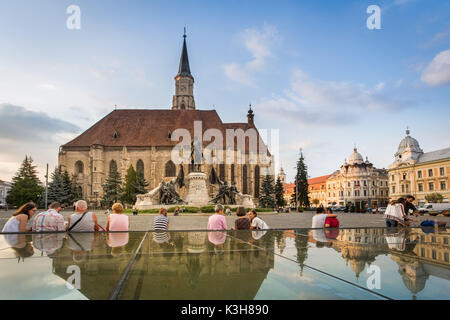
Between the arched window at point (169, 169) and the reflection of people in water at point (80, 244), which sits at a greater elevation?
the arched window at point (169, 169)

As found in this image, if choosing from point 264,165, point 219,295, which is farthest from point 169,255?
point 264,165

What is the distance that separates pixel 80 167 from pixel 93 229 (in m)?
46.8

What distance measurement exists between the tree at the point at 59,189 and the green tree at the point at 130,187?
26.8ft

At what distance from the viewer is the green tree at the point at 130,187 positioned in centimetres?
4288

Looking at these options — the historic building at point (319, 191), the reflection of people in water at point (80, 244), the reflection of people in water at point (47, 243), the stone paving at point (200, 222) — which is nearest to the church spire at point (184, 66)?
the stone paving at point (200, 222)

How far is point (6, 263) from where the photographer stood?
3562 millimetres

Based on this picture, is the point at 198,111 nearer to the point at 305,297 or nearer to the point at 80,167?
the point at 80,167

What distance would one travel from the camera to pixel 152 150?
157 ft

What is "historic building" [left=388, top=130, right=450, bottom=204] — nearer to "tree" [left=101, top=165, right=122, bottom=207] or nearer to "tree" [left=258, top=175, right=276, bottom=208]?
"tree" [left=258, top=175, right=276, bottom=208]

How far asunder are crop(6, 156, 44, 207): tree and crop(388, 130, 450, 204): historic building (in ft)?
203

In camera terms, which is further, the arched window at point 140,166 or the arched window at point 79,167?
the arched window at point 140,166

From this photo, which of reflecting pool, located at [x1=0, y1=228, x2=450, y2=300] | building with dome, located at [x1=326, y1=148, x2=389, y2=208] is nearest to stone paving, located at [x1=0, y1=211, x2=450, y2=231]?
reflecting pool, located at [x1=0, y1=228, x2=450, y2=300]

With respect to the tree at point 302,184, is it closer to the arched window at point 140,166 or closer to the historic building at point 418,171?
the historic building at point 418,171

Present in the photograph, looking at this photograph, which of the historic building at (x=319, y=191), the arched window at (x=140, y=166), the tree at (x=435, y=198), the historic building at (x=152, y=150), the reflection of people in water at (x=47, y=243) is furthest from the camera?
the historic building at (x=319, y=191)
